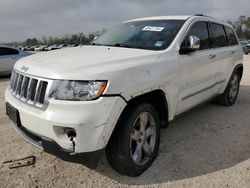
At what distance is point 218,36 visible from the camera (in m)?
5.14

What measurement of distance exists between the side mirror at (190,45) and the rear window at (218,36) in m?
1.19

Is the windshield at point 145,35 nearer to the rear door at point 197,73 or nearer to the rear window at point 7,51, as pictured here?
the rear door at point 197,73

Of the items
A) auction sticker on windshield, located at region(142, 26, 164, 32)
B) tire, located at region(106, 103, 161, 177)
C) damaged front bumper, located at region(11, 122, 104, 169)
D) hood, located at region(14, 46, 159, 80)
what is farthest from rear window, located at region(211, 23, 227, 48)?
damaged front bumper, located at region(11, 122, 104, 169)

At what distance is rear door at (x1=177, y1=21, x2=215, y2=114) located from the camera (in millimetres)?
3742

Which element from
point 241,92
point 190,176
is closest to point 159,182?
point 190,176

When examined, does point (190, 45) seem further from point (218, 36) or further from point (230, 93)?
point (230, 93)

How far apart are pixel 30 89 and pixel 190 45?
217 cm

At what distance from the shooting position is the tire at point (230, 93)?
579 cm

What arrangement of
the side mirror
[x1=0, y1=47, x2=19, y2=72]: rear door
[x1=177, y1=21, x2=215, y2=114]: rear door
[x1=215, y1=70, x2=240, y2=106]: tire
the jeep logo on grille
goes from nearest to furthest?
the jeep logo on grille < the side mirror < [x1=177, y1=21, x2=215, y2=114]: rear door < [x1=215, y1=70, x2=240, y2=106]: tire < [x1=0, y1=47, x2=19, y2=72]: rear door

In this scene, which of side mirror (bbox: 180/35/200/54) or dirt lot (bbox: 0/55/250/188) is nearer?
dirt lot (bbox: 0/55/250/188)

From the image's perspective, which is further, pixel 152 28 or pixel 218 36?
pixel 218 36

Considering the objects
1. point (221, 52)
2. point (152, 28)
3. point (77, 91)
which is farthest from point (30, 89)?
point (221, 52)

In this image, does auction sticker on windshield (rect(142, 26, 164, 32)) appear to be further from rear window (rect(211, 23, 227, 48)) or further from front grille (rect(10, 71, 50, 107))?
front grille (rect(10, 71, 50, 107))

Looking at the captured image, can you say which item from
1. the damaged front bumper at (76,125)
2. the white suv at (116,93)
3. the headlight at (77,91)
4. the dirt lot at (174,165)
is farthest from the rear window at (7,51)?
the headlight at (77,91)
